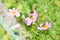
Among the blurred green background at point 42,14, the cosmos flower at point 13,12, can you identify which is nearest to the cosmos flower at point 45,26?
the blurred green background at point 42,14

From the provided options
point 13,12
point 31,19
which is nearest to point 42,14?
point 31,19

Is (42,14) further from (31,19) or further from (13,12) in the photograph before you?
(13,12)

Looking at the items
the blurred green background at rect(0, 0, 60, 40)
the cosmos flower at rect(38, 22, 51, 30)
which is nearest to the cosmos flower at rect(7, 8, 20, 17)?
the blurred green background at rect(0, 0, 60, 40)

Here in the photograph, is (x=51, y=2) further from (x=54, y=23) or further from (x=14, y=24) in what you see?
(x=14, y=24)

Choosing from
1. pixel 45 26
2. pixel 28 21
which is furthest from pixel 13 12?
pixel 45 26

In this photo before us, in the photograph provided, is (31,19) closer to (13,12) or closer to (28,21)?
(28,21)

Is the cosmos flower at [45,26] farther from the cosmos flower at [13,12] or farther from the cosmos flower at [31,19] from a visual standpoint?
the cosmos flower at [13,12]

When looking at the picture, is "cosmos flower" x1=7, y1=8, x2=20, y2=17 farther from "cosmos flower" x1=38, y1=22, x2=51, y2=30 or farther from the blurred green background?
"cosmos flower" x1=38, y1=22, x2=51, y2=30

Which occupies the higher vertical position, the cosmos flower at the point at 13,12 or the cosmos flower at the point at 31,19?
the cosmos flower at the point at 13,12

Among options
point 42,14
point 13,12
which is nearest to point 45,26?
point 42,14

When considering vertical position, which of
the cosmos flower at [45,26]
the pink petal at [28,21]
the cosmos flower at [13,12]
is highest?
the cosmos flower at [13,12]

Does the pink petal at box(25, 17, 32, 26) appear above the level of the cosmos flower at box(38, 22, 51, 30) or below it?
above
